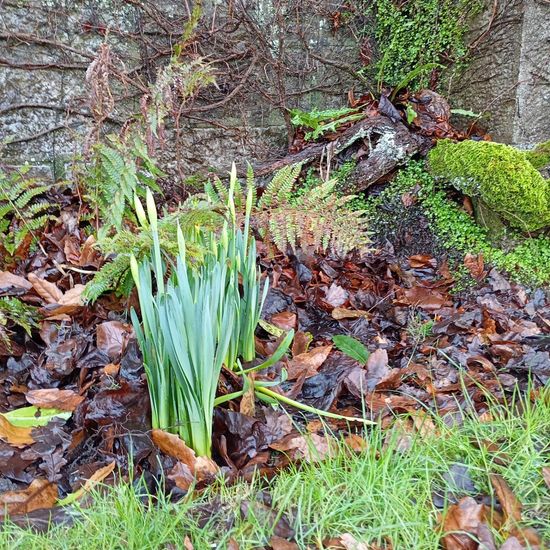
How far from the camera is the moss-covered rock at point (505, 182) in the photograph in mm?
2410

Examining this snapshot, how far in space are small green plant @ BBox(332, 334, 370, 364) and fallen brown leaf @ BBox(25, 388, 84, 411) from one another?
0.97 m

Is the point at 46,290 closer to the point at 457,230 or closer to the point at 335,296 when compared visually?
the point at 335,296

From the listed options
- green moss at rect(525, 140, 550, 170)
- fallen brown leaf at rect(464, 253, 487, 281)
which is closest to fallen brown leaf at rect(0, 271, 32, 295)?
fallen brown leaf at rect(464, 253, 487, 281)

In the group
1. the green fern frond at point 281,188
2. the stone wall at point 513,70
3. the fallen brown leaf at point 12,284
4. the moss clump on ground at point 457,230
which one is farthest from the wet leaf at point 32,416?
the stone wall at point 513,70

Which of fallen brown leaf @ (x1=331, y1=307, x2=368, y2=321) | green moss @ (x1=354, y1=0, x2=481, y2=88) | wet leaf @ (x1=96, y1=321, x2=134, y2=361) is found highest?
green moss @ (x1=354, y1=0, x2=481, y2=88)

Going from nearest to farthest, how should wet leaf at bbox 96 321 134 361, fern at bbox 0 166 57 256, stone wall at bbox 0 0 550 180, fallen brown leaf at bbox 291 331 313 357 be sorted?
wet leaf at bbox 96 321 134 361
fallen brown leaf at bbox 291 331 313 357
fern at bbox 0 166 57 256
stone wall at bbox 0 0 550 180

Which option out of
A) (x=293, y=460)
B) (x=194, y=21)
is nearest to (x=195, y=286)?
(x=293, y=460)

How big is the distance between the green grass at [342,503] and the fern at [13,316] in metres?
0.77

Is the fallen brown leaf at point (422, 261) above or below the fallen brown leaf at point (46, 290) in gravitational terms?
below

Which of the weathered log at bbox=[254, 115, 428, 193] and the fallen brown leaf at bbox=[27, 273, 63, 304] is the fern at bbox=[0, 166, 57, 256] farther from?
the weathered log at bbox=[254, 115, 428, 193]

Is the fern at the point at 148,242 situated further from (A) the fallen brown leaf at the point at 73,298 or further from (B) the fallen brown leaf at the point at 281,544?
(B) the fallen brown leaf at the point at 281,544

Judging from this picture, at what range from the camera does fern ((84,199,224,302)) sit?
1.57 metres

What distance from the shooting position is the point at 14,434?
1.46m

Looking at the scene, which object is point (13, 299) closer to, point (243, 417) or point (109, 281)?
point (109, 281)
